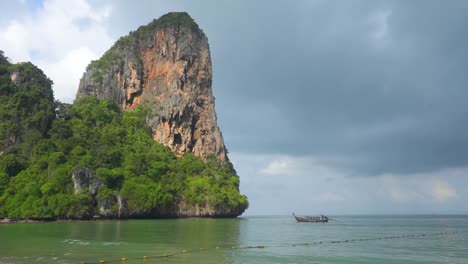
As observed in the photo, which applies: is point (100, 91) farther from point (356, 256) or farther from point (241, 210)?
point (356, 256)

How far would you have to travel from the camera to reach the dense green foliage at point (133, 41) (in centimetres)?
11150

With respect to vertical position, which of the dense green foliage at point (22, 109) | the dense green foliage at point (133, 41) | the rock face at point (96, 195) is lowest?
the rock face at point (96, 195)

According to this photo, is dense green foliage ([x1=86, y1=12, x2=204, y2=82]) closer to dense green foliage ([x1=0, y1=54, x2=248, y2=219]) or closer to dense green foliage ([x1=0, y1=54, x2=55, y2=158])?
dense green foliage ([x1=0, y1=54, x2=248, y2=219])

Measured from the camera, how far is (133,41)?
11375 cm

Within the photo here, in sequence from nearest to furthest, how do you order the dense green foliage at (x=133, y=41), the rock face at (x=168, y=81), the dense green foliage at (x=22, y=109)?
the dense green foliage at (x=22, y=109)
the rock face at (x=168, y=81)
the dense green foliage at (x=133, y=41)

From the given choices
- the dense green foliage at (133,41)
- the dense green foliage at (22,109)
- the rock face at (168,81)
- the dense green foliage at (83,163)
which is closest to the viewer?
the dense green foliage at (83,163)

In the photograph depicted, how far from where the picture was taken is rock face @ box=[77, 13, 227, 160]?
103 metres

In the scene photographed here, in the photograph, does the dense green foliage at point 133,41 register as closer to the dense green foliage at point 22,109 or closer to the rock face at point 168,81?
the rock face at point 168,81

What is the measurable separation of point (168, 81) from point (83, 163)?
133 ft

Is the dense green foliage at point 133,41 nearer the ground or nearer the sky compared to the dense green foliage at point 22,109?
Result: nearer the sky

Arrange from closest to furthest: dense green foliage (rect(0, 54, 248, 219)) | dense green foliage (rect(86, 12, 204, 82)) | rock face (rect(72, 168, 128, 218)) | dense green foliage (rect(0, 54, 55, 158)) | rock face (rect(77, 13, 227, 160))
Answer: dense green foliage (rect(0, 54, 248, 219)) → rock face (rect(72, 168, 128, 218)) → dense green foliage (rect(0, 54, 55, 158)) → rock face (rect(77, 13, 227, 160)) → dense green foliage (rect(86, 12, 204, 82))

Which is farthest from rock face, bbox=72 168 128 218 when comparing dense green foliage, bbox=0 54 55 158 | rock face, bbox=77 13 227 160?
rock face, bbox=77 13 227 160

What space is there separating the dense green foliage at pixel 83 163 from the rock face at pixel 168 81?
5.57 m

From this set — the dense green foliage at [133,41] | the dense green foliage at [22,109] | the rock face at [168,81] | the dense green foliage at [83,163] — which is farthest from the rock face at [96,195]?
the dense green foliage at [133,41]
